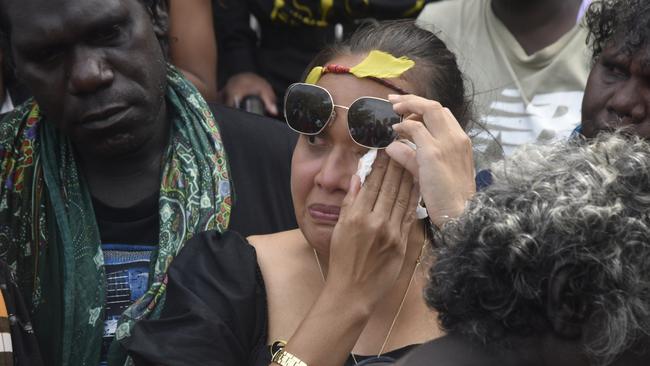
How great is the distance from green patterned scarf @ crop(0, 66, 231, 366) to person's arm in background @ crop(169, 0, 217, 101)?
1.53 feet

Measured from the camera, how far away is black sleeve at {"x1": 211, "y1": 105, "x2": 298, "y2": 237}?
119 inches

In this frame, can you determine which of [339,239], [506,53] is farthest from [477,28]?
[339,239]

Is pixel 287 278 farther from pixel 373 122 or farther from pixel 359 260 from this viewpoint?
pixel 373 122

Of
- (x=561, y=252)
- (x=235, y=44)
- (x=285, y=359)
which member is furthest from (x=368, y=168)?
(x=235, y=44)

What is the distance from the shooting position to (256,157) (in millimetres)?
3143

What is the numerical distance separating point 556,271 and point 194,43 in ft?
7.55

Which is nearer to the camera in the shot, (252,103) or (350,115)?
(350,115)

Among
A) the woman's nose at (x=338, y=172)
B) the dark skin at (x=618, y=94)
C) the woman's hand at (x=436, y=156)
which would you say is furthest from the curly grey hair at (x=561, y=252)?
the dark skin at (x=618, y=94)

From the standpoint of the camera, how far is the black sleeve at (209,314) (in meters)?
2.34

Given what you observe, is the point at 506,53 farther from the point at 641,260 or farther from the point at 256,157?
the point at 641,260

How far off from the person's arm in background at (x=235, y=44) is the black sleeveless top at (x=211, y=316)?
5.12 feet

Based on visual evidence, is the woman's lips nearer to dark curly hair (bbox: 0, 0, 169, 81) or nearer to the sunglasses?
the sunglasses

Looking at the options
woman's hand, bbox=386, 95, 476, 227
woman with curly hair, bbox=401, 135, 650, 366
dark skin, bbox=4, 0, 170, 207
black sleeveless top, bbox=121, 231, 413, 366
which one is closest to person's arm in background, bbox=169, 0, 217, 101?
dark skin, bbox=4, 0, 170, 207

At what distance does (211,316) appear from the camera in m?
2.37
